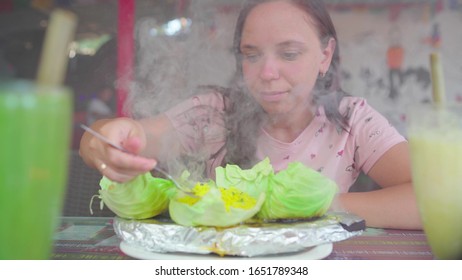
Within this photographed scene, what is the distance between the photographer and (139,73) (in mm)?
1288

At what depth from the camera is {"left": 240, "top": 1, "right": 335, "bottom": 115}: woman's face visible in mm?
1244

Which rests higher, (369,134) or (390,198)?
(369,134)

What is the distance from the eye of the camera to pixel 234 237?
97 cm

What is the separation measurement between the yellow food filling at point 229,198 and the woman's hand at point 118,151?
0.37 ft

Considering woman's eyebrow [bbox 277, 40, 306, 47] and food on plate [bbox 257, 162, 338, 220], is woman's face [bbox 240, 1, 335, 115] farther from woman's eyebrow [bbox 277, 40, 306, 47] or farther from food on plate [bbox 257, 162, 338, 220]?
food on plate [bbox 257, 162, 338, 220]

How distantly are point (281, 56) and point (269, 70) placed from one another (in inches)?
1.9

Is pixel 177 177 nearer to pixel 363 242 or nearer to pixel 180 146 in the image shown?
pixel 180 146

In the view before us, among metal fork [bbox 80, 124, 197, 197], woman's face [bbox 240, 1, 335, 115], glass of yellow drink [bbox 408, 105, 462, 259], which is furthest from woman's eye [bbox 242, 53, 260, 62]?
glass of yellow drink [bbox 408, 105, 462, 259]

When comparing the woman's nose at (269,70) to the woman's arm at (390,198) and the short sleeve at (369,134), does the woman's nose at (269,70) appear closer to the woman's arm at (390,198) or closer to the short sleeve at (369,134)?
the short sleeve at (369,134)

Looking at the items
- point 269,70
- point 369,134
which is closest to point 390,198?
point 369,134

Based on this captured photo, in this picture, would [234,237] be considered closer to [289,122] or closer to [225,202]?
[225,202]

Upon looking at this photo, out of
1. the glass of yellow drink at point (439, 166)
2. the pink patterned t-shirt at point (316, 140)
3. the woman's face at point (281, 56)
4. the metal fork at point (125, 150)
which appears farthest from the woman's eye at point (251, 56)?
the glass of yellow drink at point (439, 166)

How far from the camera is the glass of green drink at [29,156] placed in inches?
26.4

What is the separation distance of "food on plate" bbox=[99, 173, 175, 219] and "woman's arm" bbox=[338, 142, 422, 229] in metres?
0.46
